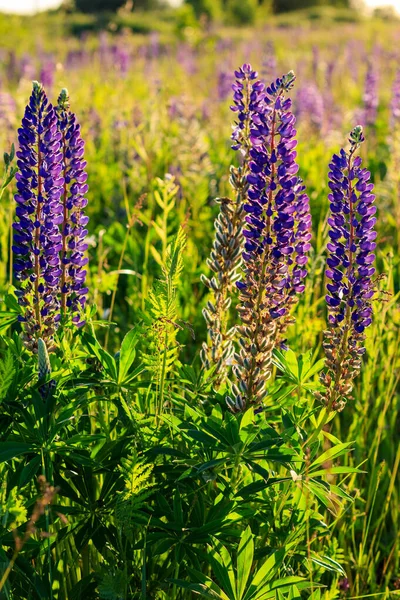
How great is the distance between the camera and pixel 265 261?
180cm

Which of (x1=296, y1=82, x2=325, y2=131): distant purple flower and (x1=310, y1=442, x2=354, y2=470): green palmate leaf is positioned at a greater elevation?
(x1=296, y1=82, x2=325, y2=131): distant purple flower

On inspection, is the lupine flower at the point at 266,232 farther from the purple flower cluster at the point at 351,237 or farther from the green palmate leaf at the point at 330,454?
the green palmate leaf at the point at 330,454

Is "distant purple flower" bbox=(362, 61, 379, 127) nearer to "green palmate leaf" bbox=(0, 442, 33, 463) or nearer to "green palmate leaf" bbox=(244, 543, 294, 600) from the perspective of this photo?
"green palmate leaf" bbox=(244, 543, 294, 600)

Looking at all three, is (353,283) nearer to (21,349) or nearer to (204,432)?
(204,432)

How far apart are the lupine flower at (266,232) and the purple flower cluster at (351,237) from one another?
111 mm

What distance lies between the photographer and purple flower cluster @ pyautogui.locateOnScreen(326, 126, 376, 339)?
5.83 feet

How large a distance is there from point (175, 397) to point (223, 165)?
3180 millimetres

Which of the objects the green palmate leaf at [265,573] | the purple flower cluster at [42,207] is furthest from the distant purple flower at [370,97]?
the green palmate leaf at [265,573]

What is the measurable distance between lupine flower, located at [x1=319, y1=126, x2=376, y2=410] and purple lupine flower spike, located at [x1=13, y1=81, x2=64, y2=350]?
2.39ft

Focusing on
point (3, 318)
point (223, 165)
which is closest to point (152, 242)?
point (223, 165)

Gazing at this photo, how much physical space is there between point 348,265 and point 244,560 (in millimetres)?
767

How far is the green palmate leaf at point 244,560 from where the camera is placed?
1629mm

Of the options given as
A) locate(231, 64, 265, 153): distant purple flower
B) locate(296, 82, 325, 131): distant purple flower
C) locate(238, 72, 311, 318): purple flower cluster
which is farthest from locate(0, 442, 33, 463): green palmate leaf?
locate(296, 82, 325, 131): distant purple flower

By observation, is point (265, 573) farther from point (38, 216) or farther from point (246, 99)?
point (246, 99)
